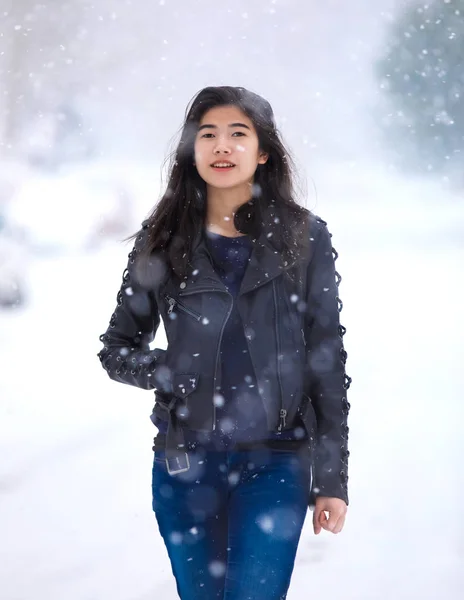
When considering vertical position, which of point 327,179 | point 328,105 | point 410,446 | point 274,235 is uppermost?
point 328,105

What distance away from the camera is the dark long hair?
196cm

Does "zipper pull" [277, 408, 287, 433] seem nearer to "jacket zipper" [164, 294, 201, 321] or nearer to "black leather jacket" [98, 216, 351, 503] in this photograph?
"black leather jacket" [98, 216, 351, 503]

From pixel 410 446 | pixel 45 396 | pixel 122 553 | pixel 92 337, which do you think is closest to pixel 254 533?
pixel 122 553

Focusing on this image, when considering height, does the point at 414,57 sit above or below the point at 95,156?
Answer: above

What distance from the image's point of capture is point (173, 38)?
32.8 feet

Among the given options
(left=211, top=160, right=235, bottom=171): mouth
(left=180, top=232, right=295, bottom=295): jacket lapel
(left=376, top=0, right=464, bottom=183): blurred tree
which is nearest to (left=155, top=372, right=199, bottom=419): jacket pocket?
(left=180, top=232, right=295, bottom=295): jacket lapel

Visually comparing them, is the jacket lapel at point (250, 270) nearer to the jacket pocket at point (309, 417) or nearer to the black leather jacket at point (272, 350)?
the black leather jacket at point (272, 350)

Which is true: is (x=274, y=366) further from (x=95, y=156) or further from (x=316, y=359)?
(x=95, y=156)

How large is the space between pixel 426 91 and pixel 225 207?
9.49m

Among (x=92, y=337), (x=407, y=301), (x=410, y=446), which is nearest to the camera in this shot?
(x=410, y=446)

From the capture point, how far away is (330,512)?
6.05 feet

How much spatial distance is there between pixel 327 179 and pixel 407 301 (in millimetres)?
2684

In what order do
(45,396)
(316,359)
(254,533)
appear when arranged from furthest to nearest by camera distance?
(45,396) → (316,359) → (254,533)

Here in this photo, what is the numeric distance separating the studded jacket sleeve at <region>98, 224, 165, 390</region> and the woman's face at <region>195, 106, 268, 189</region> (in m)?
0.27
